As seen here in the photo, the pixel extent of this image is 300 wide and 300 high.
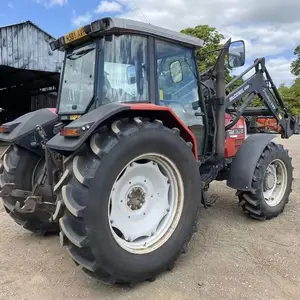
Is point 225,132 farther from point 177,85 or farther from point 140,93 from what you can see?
point 140,93

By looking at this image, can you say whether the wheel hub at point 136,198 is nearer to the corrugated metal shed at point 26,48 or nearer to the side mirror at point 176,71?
the side mirror at point 176,71

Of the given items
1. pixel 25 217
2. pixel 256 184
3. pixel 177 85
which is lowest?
pixel 25 217

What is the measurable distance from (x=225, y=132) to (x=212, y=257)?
5.43 feet

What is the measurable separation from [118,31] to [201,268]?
7.56 feet

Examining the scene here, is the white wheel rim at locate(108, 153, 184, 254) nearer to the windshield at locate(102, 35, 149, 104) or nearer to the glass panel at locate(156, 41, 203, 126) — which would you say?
the windshield at locate(102, 35, 149, 104)

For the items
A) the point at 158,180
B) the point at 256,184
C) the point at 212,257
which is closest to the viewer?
the point at 158,180

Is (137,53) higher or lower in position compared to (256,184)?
higher

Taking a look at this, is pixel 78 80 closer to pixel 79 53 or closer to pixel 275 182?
pixel 79 53

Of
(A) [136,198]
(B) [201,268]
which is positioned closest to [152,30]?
(A) [136,198]

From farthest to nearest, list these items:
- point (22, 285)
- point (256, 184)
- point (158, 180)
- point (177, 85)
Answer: point (256, 184), point (177, 85), point (158, 180), point (22, 285)

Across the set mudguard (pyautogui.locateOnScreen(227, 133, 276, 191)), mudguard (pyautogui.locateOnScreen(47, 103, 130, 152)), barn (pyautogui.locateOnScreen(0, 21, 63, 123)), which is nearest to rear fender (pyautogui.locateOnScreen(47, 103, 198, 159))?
mudguard (pyautogui.locateOnScreen(47, 103, 130, 152))

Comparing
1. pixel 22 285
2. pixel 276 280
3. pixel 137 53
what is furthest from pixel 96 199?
pixel 276 280

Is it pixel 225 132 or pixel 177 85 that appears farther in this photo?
pixel 225 132

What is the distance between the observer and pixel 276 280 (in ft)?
9.84
